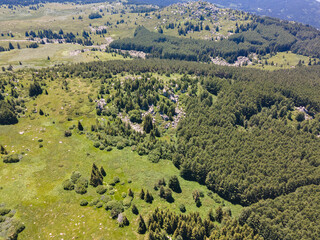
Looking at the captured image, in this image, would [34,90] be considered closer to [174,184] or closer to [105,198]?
[105,198]

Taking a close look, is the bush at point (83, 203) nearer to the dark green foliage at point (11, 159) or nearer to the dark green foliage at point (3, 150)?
the dark green foliage at point (11, 159)

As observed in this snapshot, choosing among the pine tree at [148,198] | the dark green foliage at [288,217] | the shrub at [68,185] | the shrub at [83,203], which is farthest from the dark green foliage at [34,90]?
the dark green foliage at [288,217]

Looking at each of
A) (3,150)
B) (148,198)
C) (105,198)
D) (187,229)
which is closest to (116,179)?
(105,198)

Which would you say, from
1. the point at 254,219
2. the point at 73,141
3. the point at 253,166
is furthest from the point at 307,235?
the point at 73,141

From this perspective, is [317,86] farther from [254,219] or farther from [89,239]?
[89,239]

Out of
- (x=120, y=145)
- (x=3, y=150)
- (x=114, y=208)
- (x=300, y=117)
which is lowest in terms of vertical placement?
(x=120, y=145)
